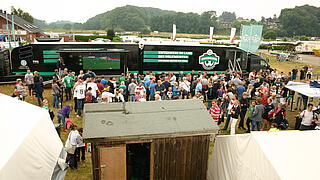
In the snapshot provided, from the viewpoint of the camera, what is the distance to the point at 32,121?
643 centimetres

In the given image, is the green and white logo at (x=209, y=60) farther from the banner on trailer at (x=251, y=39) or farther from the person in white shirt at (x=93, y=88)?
the person in white shirt at (x=93, y=88)

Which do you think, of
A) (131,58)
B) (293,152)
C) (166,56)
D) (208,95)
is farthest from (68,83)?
(293,152)

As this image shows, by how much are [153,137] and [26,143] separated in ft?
8.95

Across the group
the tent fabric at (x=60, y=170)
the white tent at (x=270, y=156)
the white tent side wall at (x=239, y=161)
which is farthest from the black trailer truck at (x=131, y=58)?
the white tent at (x=270, y=156)

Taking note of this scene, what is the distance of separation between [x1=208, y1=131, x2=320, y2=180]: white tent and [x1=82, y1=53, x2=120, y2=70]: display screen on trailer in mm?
11165

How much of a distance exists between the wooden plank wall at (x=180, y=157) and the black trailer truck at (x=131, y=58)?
36.5 ft

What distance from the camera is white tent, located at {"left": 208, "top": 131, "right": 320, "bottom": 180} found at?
4.64 metres

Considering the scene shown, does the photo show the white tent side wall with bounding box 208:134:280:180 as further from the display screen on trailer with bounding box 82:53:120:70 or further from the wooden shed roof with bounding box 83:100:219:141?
the display screen on trailer with bounding box 82:53:120:70

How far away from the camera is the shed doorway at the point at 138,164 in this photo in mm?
6723

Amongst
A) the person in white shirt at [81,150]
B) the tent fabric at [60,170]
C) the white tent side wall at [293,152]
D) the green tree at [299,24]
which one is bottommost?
the tent fabric at [60,170]

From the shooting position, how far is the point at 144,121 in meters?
5.89

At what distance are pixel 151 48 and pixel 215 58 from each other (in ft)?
14.7

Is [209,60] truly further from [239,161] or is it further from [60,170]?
[60,170]

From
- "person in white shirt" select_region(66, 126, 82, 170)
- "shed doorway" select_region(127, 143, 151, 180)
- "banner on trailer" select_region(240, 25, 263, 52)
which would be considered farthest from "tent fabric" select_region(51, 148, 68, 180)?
"banner on trailer" select_region(240, 25, 263, 52)
